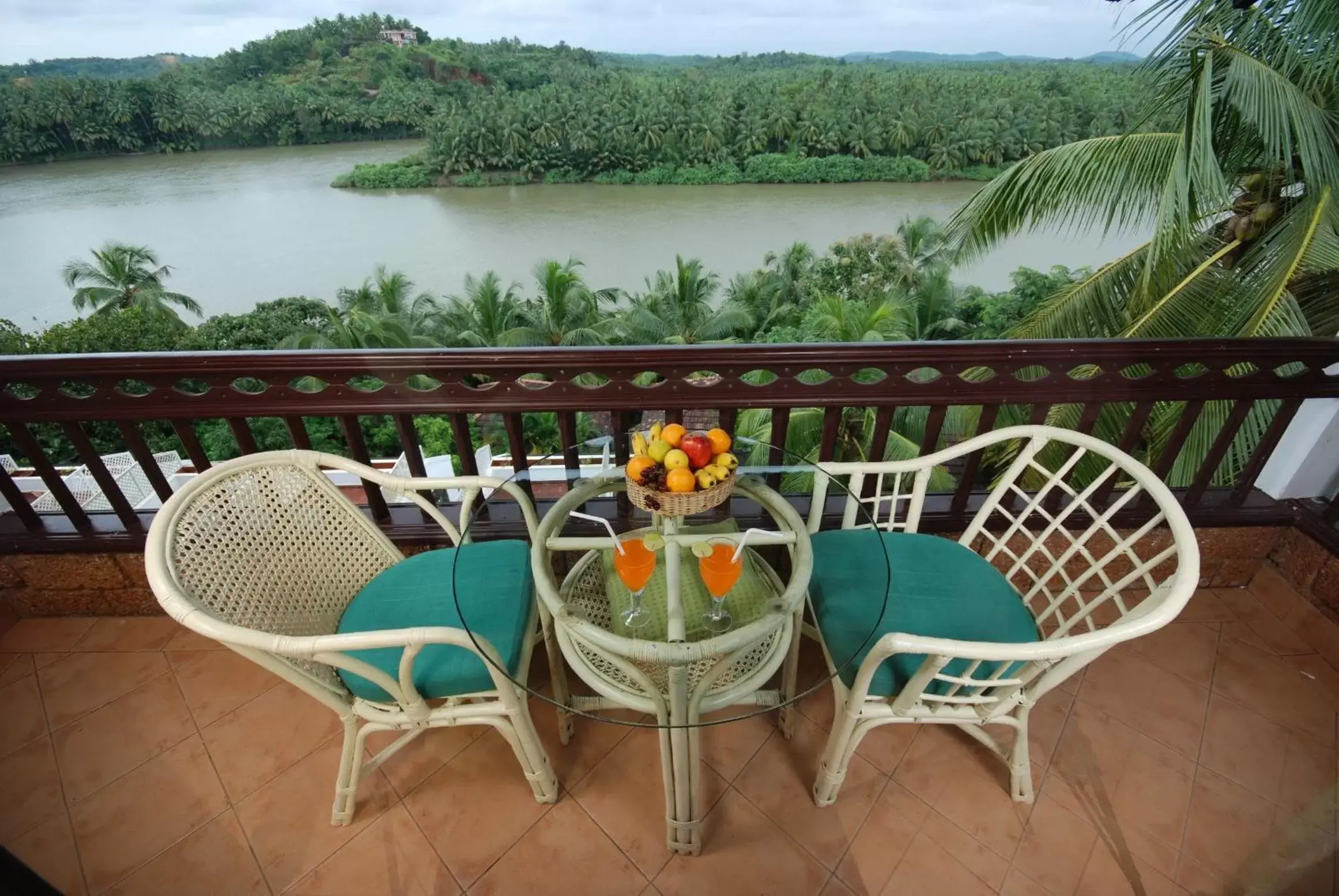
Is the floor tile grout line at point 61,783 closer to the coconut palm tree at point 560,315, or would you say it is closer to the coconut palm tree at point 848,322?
the coconut palm tree at point 848,322

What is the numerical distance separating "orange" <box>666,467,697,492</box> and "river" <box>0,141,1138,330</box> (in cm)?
1999

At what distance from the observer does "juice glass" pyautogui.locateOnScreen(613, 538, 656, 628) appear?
104cm

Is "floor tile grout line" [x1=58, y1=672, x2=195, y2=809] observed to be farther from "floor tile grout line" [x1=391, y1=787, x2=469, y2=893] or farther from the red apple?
the red apple

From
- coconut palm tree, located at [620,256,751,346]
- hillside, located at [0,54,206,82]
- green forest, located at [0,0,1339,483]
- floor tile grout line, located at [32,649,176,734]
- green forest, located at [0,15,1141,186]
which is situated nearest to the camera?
floor tile grout line, located at [32,649,176,734]

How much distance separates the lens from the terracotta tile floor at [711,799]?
1.23 meters

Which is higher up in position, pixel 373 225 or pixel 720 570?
pixel 720 570

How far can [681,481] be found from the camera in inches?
41.0

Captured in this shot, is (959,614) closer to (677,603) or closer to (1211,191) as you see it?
(677,603)

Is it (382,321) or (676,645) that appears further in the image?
(382,321)

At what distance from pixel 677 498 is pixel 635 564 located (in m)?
0.13

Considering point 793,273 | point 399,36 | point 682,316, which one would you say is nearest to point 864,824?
point 682,316

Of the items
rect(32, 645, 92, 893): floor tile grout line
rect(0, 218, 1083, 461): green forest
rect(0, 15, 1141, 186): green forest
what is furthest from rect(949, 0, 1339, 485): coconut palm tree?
rect(0, 15, 1141, 186): green forest

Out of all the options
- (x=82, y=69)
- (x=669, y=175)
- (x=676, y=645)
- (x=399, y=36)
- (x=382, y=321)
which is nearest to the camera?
(x=676, y=645)

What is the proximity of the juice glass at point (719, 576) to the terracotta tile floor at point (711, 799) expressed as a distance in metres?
0.53
